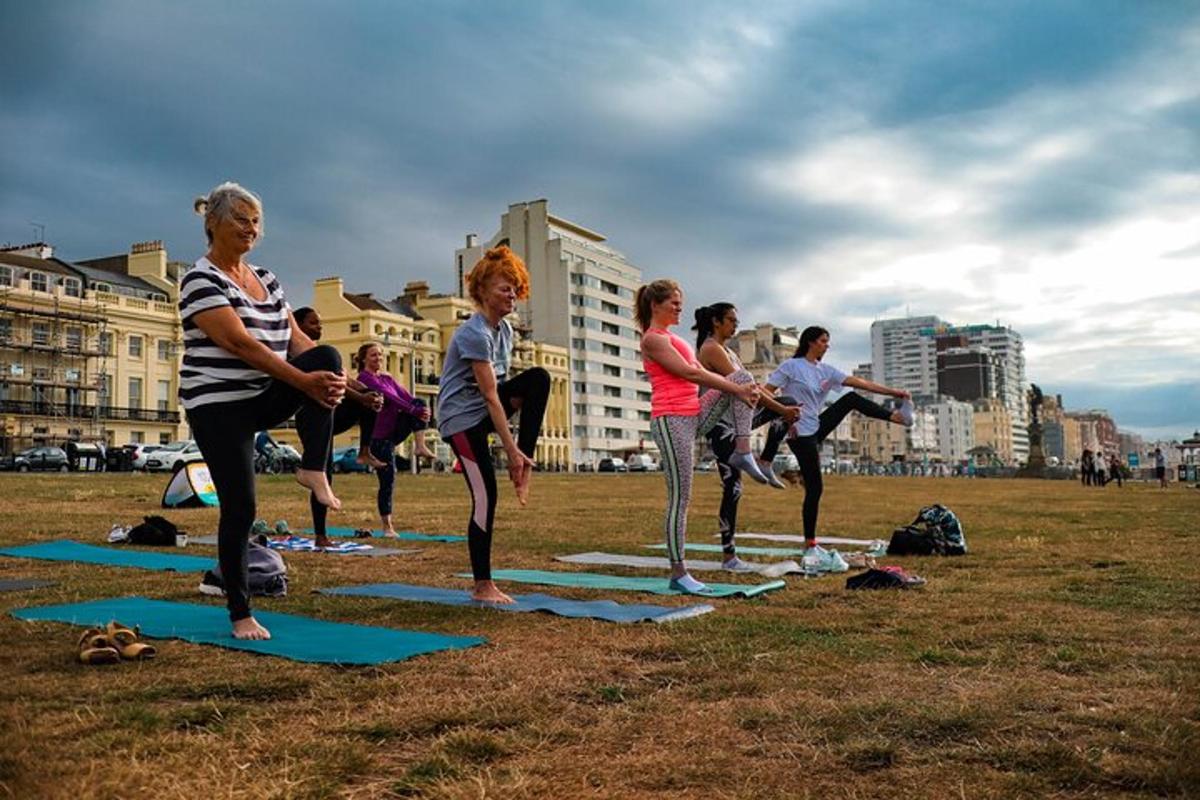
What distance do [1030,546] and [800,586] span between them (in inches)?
188

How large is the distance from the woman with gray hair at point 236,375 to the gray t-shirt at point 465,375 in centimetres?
127

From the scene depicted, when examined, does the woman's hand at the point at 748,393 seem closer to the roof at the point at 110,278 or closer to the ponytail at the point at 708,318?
the ponytail at the point at 708,318

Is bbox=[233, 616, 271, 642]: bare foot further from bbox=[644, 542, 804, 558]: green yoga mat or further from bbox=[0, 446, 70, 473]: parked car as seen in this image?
bbox=[0, 446, 70, 473]: parked car

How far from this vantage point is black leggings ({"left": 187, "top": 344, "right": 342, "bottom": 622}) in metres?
4.90

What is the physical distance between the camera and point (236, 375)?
4.90m

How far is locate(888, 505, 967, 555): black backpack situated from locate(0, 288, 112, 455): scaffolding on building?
63108 millimetres

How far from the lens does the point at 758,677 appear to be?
4.11m

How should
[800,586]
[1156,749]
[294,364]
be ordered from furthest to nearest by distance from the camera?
1. [800,586]
2. [294,364]
3. [1156,749]

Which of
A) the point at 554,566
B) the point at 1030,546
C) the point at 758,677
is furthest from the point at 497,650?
the point at 1030,546

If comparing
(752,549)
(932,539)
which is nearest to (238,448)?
(752,549)

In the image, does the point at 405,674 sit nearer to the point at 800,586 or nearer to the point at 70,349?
the point at 800,586

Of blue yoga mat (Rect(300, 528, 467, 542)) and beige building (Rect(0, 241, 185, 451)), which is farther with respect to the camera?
beige building (Rect(0, 241, 185, 451))

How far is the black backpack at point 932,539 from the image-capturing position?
10023mm

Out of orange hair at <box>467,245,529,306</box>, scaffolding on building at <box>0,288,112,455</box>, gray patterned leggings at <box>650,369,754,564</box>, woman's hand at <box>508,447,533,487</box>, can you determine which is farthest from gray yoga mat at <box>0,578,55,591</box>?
scaffolding on building at <box>0,288,112,455</box>
